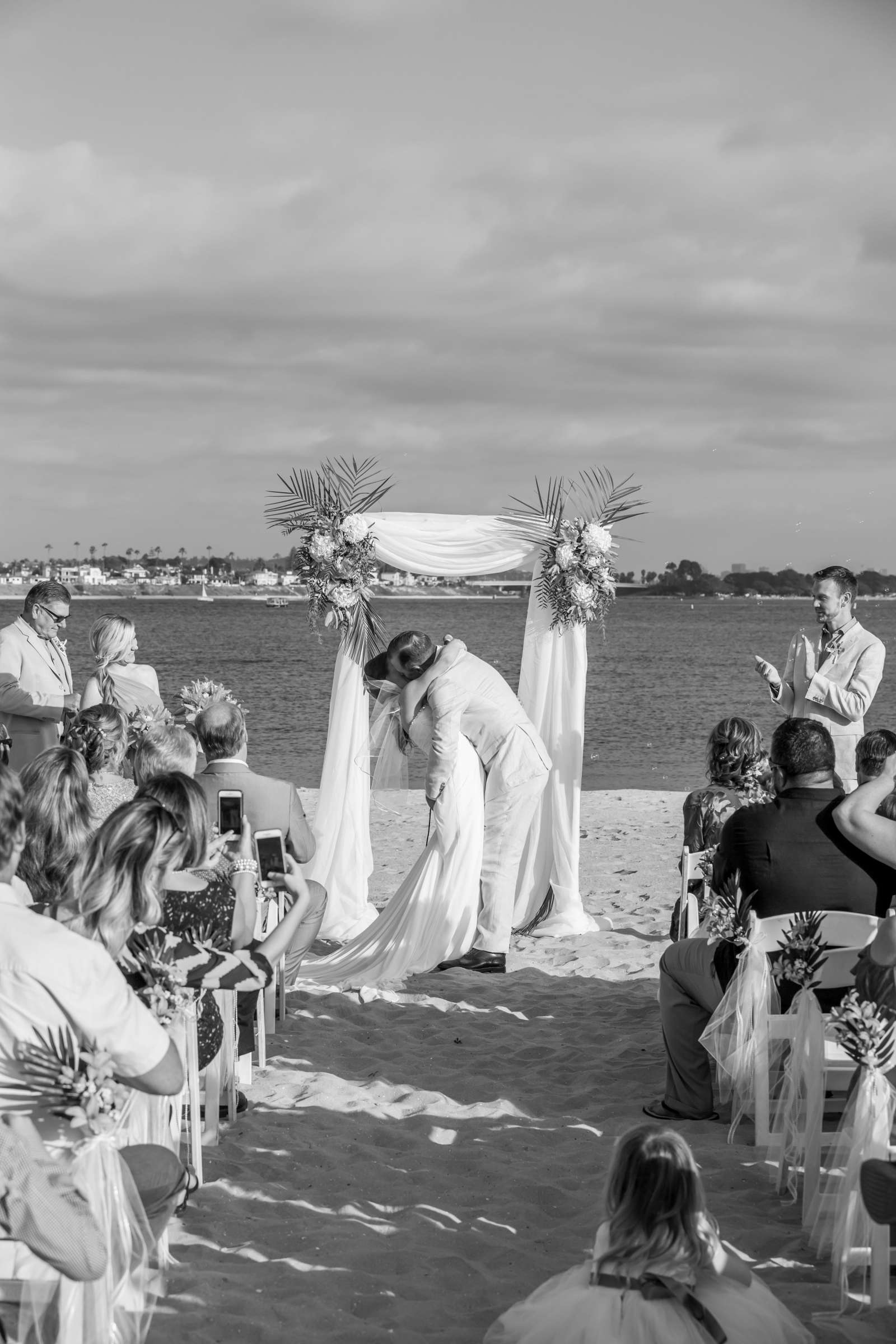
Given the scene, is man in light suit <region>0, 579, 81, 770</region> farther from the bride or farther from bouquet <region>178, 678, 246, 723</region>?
the bride

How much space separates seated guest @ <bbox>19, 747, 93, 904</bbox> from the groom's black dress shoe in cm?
374

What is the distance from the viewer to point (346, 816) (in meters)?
8.24

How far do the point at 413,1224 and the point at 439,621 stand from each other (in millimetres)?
82537

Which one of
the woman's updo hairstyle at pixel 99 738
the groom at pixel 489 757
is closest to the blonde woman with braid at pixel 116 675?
the groom at pixel 489 757

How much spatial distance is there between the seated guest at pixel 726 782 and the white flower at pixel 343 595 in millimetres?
2966

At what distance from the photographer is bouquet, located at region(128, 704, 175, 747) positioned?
6.80m

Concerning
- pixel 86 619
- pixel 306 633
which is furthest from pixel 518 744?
pixel 86 619

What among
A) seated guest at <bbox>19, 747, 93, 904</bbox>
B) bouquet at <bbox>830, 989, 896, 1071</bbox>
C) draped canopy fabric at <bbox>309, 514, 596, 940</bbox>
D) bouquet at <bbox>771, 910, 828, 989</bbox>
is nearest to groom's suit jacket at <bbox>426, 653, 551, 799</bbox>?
draped canopy fabric at <bbox>309, 514, 596, 940</bbox>

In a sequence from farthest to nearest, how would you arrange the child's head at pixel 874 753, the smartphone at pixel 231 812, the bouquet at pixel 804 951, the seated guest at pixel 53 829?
1. the child's head at pixel 874 753
2. the smartphone at pixel 231 812
3. the bouquet at pixel 804 951
4. the seated guest at pixel 53 829

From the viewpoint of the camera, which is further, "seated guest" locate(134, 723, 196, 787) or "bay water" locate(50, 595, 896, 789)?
"bay water" locate(50, 595, 896, 789)

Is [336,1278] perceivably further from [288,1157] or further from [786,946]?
[786,946]

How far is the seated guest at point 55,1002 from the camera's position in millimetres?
2641

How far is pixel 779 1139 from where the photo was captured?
440 centimetres

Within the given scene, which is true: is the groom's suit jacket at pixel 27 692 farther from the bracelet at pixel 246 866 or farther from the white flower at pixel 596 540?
the bracelet at pixel 246 866
